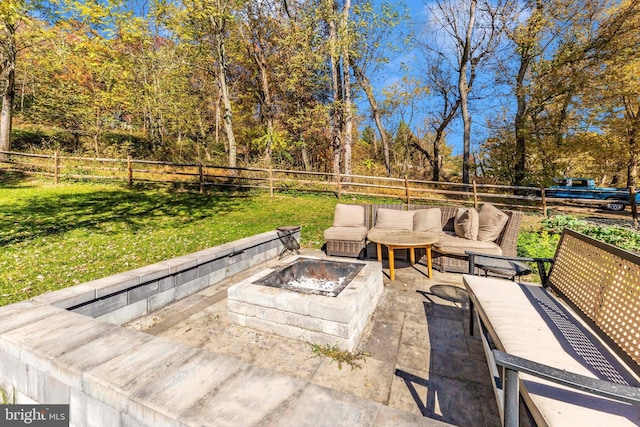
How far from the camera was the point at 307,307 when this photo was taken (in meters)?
2.26

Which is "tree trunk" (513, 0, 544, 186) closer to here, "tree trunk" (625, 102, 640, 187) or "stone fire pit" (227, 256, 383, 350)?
"tree trunk" (625, 102, 640, 187)

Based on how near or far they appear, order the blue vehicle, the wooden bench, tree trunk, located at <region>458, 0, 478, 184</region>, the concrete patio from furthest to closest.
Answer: tree trunk, located at <region>458, 0, 478, 184</region> < the blue vehicle < the concrete patio < the wooden bench

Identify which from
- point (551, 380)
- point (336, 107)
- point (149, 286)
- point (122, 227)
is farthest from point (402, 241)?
point (336, 107)

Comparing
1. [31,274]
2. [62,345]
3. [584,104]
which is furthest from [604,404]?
[584,104]

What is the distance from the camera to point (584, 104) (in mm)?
10367

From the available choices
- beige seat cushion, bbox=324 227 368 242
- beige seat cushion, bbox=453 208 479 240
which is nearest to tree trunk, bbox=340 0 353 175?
beige seat cushion, bbox=324 227 368 242

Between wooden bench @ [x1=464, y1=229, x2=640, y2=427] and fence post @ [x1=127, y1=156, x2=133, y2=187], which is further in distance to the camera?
fence post @ [x1=127, y1=156, x2=133, y2=187]

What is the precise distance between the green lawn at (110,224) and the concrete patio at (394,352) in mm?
1312

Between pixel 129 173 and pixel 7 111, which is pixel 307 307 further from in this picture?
pixel 7 111

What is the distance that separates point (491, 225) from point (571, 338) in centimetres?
273

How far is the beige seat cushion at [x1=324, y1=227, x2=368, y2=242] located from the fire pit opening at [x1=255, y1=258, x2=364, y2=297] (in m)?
1.42

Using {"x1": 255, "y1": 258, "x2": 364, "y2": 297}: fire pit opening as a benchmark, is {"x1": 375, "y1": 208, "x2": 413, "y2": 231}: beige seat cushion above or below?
above

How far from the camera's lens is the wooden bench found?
39.1 inches

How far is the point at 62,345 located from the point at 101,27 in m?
7.89
